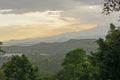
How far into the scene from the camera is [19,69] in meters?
64.7

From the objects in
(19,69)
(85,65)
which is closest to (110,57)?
(85,65)

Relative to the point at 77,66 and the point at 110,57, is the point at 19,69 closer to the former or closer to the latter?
the point at 77,66

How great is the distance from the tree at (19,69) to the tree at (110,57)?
92.5 feet

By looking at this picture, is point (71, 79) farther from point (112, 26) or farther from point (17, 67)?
point (112, 26)

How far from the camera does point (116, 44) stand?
37156 millimetres

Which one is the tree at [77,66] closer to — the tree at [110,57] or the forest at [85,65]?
the forest at [85,65]

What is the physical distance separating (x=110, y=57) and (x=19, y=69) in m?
30.4

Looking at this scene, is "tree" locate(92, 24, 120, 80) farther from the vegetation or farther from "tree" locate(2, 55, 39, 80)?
"tree" locate(2, 55, 39, 80)

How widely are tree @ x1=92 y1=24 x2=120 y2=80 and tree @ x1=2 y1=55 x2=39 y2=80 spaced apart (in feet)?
92.5

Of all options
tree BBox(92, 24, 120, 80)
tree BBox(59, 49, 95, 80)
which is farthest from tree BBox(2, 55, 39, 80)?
tree BBox(92, 24, 120, 80)

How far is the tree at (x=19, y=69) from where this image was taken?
64625mm

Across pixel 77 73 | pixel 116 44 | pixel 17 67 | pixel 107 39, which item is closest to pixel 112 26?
pixel 107 39

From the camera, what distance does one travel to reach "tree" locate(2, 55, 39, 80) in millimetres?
64625

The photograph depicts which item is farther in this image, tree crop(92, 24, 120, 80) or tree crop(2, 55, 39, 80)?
tree crop(2, 55, 39, 80)
